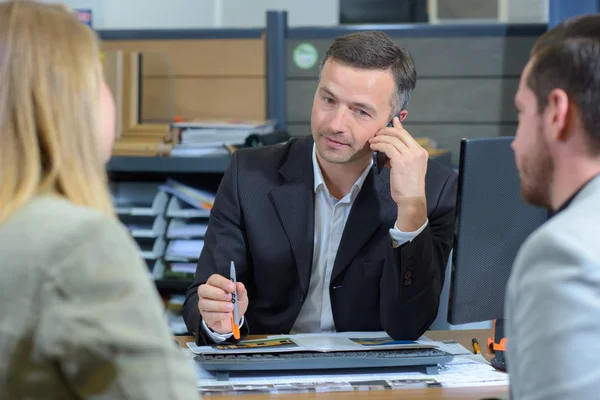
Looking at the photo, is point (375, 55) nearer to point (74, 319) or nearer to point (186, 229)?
point (186, 229)

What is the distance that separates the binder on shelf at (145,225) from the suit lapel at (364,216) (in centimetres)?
102

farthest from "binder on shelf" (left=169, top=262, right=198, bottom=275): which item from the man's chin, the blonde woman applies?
the blonde woman

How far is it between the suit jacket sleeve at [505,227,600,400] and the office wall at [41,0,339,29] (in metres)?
2.99

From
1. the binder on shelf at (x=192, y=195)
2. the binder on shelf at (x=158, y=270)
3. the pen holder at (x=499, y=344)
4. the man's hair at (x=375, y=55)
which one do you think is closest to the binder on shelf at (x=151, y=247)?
the binder on shelf at (x=158, y=270)

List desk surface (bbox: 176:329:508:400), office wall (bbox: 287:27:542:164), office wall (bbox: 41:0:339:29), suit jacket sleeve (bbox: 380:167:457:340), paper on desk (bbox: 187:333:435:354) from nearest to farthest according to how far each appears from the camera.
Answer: desk surface (bbox: 176:329:508:400) < paper on desk (bbox: 187:333:435:354) < suit jacket sleeve (bbox: 380:167:457:340) < office wall (bbox: 287:27:542:164) < office wall (bbox: 41:0:339:29)

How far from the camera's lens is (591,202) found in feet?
2.85

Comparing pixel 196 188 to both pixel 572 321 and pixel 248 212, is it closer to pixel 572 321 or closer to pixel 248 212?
pixel 248 212

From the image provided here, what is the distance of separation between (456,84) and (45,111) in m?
2.30

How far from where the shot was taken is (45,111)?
30.8 inches

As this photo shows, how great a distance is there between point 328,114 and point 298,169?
176 mm

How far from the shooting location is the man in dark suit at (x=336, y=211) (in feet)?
5.68

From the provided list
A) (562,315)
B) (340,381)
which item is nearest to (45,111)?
(562,315)

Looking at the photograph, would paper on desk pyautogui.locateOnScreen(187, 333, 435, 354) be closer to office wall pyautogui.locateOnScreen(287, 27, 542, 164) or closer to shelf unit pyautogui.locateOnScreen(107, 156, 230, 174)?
shelf unit pyautogui.locateOnScreen(107, 156, 230, 174)

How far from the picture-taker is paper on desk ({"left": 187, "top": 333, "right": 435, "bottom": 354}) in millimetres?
1398
